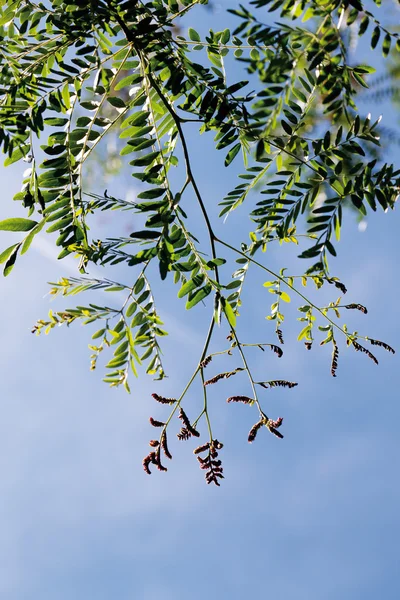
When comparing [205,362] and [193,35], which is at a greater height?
[193,35]

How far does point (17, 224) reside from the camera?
189 centimetres

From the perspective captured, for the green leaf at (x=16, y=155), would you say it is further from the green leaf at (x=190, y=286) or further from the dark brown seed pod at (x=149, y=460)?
the dark brown seed pod at (x=149, y=460)

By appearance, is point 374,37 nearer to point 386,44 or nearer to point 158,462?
point 386,44

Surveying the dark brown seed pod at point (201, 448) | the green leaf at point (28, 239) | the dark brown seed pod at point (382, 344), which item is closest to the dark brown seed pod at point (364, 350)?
A: the dark brown seed pod at point (382, 344)

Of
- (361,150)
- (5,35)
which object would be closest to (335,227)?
(361,150)

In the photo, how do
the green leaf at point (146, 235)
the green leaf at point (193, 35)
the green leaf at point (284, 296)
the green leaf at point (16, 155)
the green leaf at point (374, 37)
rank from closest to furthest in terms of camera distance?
1. the green leaf at point (374, 37)
2. the green leaf at point (146, 235)
3. the green leaf at point (16, 155)
4. the green leaf at point (193, 35)
5. the green leaf at point (284, 296)

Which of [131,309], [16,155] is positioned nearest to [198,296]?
[131,309]

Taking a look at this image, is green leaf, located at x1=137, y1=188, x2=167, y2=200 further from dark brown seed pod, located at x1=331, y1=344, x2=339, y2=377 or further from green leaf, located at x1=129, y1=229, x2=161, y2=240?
dark brown seed pod, located at x1=331, y1=344, x2=339, y2=377

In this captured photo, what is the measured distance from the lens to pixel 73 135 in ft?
6.68

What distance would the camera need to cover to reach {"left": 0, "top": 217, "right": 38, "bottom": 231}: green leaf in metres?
1.87

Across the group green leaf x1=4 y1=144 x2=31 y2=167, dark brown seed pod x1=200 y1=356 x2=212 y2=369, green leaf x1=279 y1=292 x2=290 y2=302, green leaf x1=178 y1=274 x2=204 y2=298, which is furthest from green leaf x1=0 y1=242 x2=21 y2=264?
green leaf x1=279 y1=292 x2=290 y2=302

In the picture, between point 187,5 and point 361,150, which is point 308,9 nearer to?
point 361,150

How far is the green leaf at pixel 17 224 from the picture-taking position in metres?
1.87

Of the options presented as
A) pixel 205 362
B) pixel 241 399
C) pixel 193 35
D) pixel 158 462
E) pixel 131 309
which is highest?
pixel 193 35
